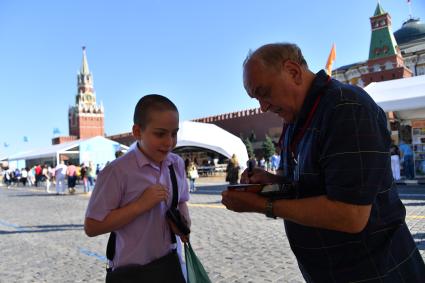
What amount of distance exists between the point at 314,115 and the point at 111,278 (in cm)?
127

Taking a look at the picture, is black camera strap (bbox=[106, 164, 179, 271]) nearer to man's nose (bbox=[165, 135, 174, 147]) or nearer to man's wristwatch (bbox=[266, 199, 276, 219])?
man's nose (bbox=[165, 135, 174, 147])

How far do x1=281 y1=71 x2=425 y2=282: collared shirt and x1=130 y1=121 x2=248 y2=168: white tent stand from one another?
21705 mm

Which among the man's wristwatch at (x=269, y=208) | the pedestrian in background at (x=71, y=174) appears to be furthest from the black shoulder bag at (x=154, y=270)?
the pedestrian in background at (x=71, y=174)

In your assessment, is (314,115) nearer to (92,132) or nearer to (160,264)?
(160,264)

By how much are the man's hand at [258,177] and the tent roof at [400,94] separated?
12.8m

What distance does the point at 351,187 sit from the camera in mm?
1292

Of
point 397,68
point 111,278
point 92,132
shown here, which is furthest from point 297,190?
point 92,132

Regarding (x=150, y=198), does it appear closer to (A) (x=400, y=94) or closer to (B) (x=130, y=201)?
(B) (x=130, y=201)

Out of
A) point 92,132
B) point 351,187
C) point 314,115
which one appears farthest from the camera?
point 92,132

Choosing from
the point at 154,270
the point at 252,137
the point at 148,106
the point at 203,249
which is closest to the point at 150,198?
the point at 154,270

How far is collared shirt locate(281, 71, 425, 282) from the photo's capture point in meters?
1.32

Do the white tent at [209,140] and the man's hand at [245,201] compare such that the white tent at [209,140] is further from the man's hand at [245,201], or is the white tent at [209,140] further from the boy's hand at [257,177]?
the man's hand at [245,201]

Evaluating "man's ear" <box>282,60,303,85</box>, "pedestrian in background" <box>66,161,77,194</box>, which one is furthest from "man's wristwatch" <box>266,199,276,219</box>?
"pedestrian in background" <box>66,161,77,194</box>

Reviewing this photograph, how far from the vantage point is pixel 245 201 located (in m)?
1.50
